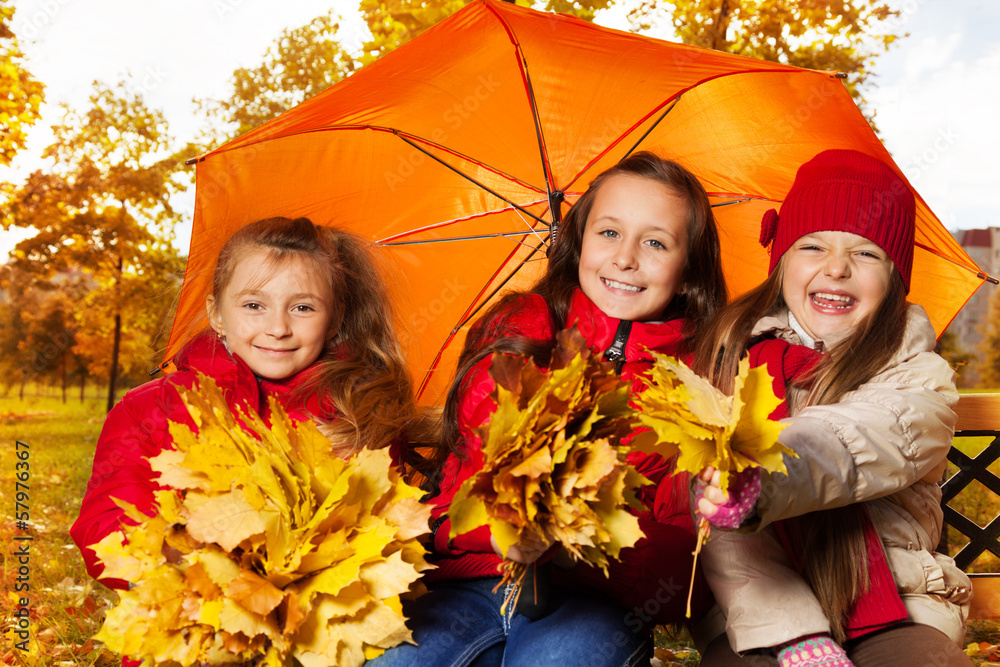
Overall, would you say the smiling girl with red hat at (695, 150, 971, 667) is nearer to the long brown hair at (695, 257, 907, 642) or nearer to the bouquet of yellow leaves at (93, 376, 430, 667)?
the long brown hair at (695, 257, 907, 642)

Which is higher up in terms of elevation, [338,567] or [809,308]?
[809,308]

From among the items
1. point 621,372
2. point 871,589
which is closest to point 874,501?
point 871,589

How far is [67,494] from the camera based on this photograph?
579cm

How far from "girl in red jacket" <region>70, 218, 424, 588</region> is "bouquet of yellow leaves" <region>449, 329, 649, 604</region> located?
1093mm

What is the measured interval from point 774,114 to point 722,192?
423mm

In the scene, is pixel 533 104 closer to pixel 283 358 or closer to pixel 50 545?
pixel 283 358

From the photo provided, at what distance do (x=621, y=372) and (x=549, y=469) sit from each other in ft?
3.96

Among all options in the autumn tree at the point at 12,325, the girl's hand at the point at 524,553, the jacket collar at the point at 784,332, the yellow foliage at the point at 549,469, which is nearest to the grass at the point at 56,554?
the autumn tree at the point at 12,325

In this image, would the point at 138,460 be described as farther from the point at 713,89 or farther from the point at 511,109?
the point at 713,89

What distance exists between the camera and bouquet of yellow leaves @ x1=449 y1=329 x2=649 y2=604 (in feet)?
4.38

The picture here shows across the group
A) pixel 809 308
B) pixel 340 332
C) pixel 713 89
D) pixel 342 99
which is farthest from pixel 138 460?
pixel 713 89

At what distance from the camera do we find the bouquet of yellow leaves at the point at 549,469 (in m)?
1.34

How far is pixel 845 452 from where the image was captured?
1.75m

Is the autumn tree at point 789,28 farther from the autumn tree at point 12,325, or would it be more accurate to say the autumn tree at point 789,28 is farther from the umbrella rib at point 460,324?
the autumn tree at point 12,325
